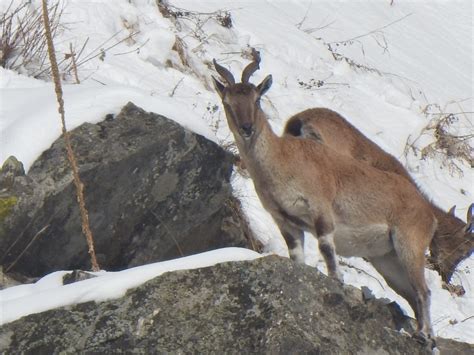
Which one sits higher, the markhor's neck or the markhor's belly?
the markhor's neck

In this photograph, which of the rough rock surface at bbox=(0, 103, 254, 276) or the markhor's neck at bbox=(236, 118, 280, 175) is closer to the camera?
the rough rock surface at bbox=(0, 103, 254, 276)

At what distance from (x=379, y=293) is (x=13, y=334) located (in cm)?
526

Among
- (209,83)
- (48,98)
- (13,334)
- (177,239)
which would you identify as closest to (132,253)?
(177,239)

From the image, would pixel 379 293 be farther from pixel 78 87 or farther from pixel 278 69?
pixel 278 69

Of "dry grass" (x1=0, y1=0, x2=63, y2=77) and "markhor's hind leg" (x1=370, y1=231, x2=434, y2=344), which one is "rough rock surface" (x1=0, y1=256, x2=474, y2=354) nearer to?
"markhor's hind leg" (x1=370, y1=231, x2=434, y2=344)

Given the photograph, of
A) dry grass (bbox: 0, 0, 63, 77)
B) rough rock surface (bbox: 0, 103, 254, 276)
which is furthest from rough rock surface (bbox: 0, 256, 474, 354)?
dry grass (bbox: 0, 0, 63, 77)

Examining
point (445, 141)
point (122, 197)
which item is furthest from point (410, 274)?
point (445, 141)

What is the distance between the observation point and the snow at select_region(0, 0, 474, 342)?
848 centimetres

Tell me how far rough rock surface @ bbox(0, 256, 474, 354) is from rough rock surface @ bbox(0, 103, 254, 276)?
161 centimetres

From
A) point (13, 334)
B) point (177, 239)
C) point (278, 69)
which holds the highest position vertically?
point (13, 334)

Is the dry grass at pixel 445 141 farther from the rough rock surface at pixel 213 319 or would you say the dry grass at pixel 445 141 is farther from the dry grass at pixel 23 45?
the rough rock surface at pixel 213 319

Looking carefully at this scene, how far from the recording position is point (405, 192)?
8.69 m

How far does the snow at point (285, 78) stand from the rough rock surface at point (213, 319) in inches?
6.8

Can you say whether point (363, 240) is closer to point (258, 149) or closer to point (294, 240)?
point (294, 240)
